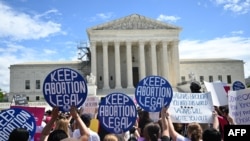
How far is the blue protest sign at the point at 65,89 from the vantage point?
6.36m

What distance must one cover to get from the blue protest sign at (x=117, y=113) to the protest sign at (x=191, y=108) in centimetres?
127

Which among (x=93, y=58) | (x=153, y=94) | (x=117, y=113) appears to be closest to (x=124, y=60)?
(x=93, y=58)

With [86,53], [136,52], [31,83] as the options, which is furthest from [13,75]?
[136,52]

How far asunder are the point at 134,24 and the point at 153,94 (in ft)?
184

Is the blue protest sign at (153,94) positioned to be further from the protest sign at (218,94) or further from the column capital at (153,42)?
the column capital at (153,42)

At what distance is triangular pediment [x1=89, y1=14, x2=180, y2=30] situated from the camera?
6272 centimetres

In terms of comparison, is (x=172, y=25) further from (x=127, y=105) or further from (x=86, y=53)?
(x=127, y=105)

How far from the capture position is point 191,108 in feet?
26.7

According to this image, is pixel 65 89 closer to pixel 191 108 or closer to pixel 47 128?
pixel 47 128

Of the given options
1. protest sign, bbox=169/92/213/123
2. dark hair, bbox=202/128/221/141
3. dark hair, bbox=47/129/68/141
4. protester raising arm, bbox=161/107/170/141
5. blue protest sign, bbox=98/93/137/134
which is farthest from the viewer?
protest sign, bbox=169/92/213/123

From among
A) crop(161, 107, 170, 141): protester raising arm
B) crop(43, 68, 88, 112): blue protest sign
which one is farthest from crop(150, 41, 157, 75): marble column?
crop(43, 68, 88, 112): blue protest sign

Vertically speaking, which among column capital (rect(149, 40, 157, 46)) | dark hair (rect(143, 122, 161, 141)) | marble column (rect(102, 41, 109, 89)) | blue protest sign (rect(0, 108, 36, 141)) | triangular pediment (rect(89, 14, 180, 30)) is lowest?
dark hair (rect(143, 122, 161, 141))

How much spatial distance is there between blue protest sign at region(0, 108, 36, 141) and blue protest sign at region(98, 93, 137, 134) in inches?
55.8

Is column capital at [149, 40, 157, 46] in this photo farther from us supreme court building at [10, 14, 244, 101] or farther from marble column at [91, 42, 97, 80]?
marble column at [91, 42, 97, 80]
